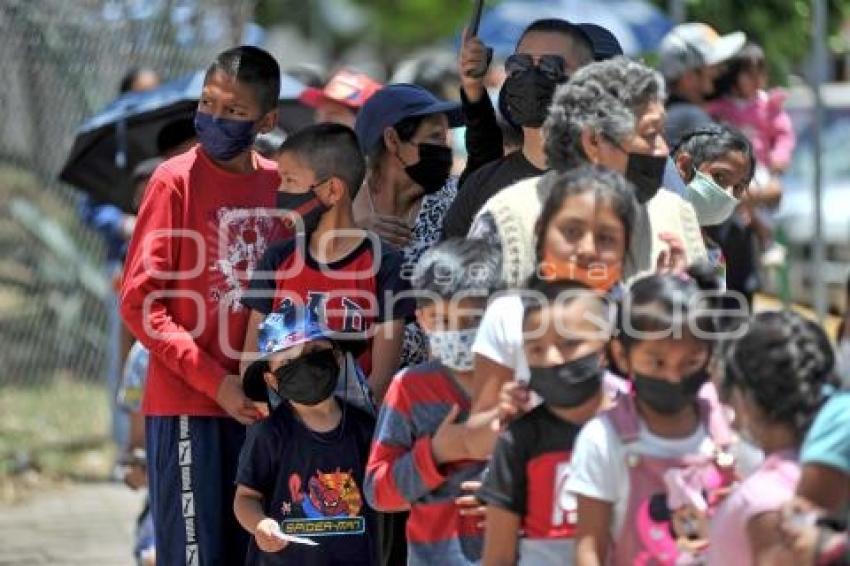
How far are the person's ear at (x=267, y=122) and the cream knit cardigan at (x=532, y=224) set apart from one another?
1.34 metres

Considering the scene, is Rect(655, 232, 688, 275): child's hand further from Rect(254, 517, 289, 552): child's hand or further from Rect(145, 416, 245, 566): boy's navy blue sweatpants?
Rect(145, 416, 245, 566): boy's navy blue sweatpants

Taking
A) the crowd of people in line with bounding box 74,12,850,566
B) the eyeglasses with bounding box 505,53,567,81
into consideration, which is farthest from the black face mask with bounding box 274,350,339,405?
the eyeglasses with bounding box 505,53,567,81

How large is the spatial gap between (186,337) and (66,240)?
22.3 ft

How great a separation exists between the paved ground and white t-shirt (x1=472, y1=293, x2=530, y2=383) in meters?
5.16

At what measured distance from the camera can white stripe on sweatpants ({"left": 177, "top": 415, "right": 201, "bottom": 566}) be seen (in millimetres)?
6457

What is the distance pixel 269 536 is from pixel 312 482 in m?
0.23

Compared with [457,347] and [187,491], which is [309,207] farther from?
[457,347]

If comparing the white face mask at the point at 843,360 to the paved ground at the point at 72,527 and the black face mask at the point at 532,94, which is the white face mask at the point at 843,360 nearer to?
the black face mask at the point at 532,94

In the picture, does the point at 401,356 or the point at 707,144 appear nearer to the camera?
the point at 401,356

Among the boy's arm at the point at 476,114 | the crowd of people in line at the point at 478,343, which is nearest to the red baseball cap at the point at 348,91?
the crowd of people in line at the point at 478,343

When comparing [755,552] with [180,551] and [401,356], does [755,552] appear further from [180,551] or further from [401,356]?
[180,551]

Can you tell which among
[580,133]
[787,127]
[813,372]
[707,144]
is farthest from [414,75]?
[813,372]

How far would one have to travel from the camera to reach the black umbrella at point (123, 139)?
30.7ft

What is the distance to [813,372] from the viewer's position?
4500 mm
